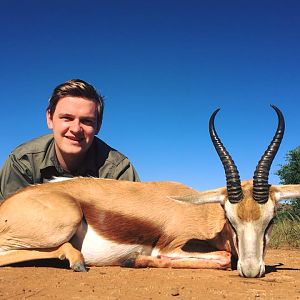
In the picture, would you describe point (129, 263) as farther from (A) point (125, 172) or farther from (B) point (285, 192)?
(A) point (125, 172)

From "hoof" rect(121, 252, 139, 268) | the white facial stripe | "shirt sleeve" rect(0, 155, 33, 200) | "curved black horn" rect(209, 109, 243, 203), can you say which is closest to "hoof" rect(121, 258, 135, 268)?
"hoof" rect(121, 252, 139, 268)

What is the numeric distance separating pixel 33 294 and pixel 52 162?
328cm

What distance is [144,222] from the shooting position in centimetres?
520

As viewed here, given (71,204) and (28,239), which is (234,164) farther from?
(28,239)

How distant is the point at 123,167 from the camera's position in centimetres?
680

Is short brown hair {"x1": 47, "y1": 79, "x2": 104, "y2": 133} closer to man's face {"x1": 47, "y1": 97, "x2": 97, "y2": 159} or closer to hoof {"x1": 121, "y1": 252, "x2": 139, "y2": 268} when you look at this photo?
man's face {"x1": 47, "y1": 97, "x2": 97, "y2": 159}

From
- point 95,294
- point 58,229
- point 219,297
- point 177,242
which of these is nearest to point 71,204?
point 58,229

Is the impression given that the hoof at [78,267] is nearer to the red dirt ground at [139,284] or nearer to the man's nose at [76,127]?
the red dirt ground at [139,284]

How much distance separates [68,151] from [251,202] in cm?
283

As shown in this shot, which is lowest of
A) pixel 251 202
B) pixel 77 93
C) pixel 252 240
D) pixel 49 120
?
pixel 252 240

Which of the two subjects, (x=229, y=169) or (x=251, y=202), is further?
(x=229, y=169)

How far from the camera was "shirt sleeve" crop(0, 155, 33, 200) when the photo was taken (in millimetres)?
A: 6461

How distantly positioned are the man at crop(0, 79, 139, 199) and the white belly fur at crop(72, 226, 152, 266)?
1.63m

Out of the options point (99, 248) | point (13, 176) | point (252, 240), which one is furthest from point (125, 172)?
point (252, 240)
